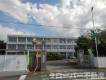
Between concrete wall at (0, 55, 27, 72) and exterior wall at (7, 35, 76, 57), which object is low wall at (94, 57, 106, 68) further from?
exterior wall at (7, 35, 76, 57)

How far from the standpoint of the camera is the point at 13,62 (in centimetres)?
3369

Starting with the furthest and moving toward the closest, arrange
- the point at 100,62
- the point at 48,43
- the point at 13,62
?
the point at 48,43, the point at 100,62, the point at 13,62

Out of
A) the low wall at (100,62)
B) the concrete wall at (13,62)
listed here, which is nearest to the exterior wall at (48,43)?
the low wall at (100,62)

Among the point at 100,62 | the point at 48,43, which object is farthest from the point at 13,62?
the point at 48,43

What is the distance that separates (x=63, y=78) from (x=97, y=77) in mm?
2870

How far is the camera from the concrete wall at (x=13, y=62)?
33.1 meters

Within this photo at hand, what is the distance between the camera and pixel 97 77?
2103cm

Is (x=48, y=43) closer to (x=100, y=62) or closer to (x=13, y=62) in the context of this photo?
(x=100, y=62)

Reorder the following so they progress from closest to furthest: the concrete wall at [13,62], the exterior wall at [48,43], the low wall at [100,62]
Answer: the concrete wall at [13,62] < the low wall at [100,62] < the exterior wall at [48,43]

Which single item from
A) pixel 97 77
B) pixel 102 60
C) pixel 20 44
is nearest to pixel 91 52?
pixel 102 60

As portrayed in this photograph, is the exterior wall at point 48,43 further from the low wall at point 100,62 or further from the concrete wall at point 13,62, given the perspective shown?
the concrete wall at point 13,62

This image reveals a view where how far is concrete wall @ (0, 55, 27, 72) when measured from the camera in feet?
109

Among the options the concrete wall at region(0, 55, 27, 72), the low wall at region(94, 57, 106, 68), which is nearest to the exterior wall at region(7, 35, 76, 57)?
the low wall at region(94, 57, 106, 68)

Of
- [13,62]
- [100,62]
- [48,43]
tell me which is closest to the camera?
[13,62]
